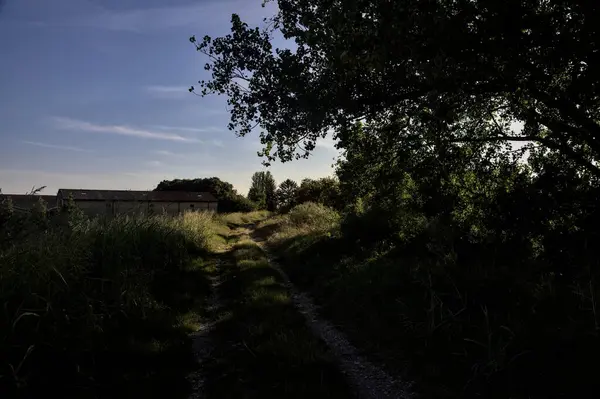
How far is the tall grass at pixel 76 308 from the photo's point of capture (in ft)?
15.2

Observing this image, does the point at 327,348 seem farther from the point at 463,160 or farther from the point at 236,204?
the point at 236,204

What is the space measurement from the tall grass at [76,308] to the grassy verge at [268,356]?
3.35 ft

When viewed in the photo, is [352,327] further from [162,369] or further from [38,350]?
[38,350]

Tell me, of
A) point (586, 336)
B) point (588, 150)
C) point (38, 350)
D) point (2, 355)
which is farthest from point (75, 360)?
point (588, 150)

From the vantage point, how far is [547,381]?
406 cm

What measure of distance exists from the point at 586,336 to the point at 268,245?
15862 millimetres

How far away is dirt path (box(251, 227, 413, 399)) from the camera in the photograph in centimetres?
460

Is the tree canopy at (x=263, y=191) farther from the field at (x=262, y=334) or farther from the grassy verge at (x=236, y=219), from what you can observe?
the field at (x=262, y=334)

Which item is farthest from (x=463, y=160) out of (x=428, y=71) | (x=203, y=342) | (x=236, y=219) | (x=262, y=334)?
(x=236, y=219)

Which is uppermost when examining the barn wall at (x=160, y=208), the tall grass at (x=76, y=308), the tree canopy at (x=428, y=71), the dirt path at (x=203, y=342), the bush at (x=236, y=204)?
the bush at (x=236, y=204)

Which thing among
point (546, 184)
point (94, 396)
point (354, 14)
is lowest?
point (94, 396)

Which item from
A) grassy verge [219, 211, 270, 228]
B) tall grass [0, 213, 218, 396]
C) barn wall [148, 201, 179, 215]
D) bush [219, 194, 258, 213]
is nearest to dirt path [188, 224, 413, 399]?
tall grass [0, 213, 218, 396]

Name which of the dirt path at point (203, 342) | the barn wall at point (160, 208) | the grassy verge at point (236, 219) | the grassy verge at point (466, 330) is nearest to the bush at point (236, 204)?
the grassy verge at point (236, 219)

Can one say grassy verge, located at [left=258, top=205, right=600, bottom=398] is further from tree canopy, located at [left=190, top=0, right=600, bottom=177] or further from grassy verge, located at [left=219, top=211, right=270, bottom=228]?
grassy verge, located at [left=219, top=211, right=270, bottom=228]
